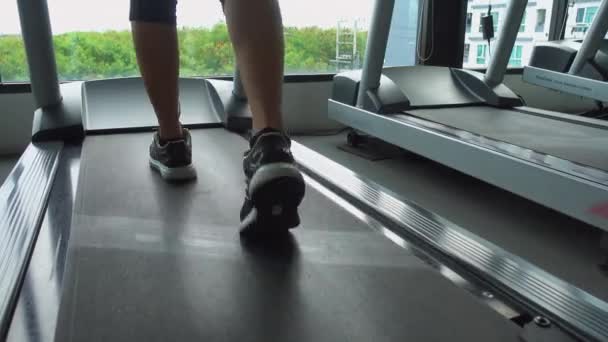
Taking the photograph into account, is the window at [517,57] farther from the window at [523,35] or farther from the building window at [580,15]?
the building window at [580,15]

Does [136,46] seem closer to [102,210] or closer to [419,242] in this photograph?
[102,210]

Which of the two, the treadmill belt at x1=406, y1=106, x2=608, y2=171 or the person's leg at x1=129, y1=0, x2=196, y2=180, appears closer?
the person's leg at x1=129, y1=0, x2=196, y2=180

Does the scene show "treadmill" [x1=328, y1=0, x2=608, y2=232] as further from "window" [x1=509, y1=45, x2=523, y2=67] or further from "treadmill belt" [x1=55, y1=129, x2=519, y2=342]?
"treadmill belt" [x1=55, y1=129, x2=519, y2=342]

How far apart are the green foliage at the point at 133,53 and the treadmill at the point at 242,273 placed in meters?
1.43

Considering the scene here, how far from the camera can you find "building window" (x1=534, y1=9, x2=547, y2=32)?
3879mm

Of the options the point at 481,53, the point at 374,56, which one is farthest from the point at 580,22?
the point at 374,56

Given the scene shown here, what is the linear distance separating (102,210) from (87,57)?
6.14ft

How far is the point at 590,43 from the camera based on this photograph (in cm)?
303

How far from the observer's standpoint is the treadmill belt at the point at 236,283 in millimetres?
675

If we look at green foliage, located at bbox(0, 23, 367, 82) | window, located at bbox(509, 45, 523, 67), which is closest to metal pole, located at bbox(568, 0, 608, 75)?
window, located at bbox(509, 45, 523, 67)

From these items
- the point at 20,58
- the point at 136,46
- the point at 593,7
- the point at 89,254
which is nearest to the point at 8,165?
the point at 20,58

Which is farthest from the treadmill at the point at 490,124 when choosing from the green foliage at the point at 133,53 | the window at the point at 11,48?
the window at the point at 11,48

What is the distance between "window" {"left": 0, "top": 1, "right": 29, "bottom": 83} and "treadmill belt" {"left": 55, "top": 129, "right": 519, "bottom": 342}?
1729mm

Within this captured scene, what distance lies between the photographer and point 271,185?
2.52 ft
